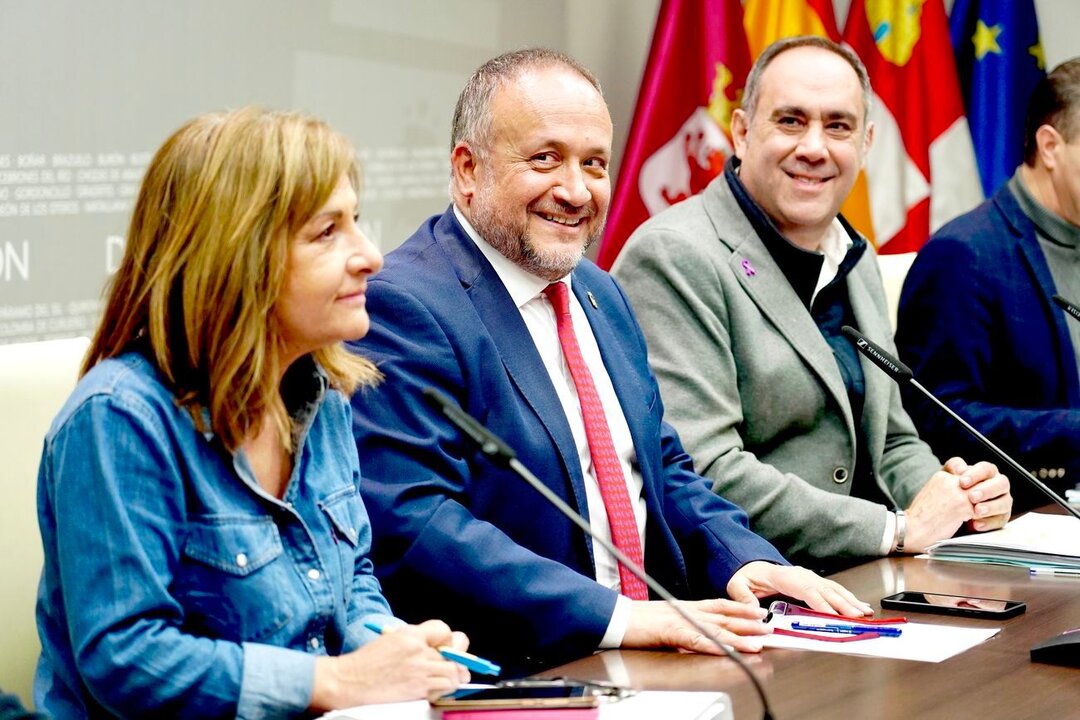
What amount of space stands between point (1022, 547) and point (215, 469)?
1.40 metres

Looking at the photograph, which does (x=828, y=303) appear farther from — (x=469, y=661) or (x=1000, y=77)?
(x=1000, y=77)

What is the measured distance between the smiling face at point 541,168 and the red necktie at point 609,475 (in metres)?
0.17

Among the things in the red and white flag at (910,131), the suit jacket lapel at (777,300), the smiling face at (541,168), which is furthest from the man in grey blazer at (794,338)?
the red and white flag at (910,131)

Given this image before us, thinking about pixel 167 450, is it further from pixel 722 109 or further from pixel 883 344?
pixel 722 109

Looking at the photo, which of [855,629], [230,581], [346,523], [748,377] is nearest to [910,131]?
[748,377]

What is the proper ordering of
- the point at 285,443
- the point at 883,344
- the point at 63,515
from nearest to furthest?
the point at 63,515
the point at 285,443
the point at 883,344

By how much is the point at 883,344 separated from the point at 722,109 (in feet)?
4.96

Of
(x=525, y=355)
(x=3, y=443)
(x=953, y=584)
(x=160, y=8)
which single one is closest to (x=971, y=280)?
(x=953, y=584)

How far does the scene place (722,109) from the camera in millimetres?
4309

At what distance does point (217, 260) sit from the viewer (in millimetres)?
1566

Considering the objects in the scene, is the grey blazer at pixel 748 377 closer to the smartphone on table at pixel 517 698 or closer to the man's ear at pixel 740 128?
the man's ear at pixel 740 128

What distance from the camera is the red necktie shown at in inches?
89.0

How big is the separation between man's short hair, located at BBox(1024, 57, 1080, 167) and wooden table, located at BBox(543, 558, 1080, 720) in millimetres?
1599

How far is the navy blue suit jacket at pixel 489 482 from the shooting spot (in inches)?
80.0
